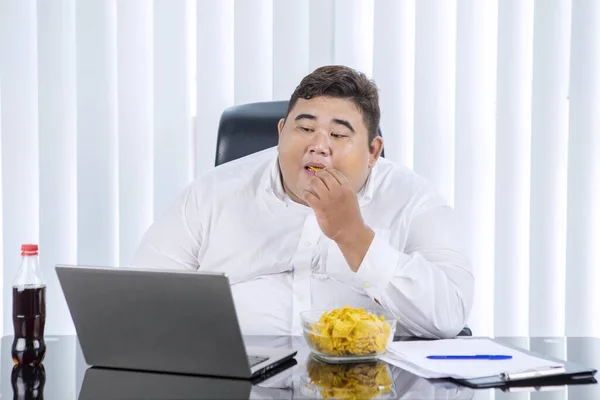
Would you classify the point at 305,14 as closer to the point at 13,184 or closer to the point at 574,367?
the point at 13,184

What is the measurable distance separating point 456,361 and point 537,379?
5.0 inches

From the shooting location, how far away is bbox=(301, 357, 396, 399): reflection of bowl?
3.23 ft

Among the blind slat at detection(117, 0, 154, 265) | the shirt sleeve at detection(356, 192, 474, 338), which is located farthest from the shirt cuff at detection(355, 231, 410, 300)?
the blind slat at detection(117, 0, 154, 265)

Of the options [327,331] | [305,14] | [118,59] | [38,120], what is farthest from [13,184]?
[327,331]

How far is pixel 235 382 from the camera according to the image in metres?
1.05

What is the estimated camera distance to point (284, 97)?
262 centimetres

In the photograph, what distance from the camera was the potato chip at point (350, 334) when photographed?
1138 millimetres

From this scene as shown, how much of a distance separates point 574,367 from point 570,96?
175 centimetres

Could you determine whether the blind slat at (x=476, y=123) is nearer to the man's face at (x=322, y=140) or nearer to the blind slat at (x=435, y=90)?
the blind slat at (x=435, y=90)

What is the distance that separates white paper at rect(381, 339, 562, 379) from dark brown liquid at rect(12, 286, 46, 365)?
22.2 inches

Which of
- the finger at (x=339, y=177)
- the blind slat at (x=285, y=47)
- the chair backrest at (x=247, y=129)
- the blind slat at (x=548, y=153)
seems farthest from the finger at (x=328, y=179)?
the blind slat at (x=548, y=153)

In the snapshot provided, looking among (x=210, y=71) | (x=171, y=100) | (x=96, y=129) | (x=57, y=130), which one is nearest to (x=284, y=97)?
(x=210, y=71)

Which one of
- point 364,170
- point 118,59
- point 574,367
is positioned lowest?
point 574,367

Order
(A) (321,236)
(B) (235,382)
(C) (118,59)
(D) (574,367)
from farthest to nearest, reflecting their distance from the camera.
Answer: (C) (118,59) < (A) (321,236) < (D) (574,367) < (B) (235,382)
